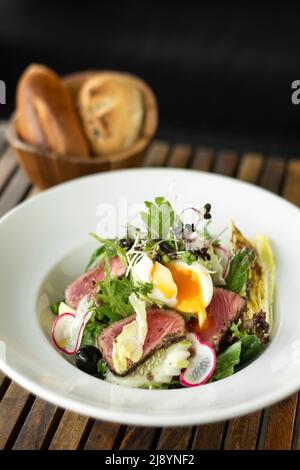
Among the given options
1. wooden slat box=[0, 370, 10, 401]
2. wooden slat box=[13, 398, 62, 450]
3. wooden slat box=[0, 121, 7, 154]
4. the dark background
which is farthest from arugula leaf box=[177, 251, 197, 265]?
the dark background

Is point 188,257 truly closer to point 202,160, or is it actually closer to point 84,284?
point 84,284

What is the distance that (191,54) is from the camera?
492 cm

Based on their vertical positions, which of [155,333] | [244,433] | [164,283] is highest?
[164,283]

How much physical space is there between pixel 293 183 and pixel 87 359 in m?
1.75

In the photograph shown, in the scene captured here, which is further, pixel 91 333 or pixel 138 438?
pixel 91 333

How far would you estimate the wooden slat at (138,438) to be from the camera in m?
2.17

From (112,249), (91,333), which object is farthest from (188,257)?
(91,333)

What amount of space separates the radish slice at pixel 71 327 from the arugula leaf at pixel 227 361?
0.49m

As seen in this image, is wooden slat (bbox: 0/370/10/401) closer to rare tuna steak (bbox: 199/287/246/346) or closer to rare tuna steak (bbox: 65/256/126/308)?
rare tuna steak (bbox: 65/256/126/308)

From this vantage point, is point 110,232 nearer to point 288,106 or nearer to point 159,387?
point 159,387

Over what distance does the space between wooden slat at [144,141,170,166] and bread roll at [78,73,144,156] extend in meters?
0.23

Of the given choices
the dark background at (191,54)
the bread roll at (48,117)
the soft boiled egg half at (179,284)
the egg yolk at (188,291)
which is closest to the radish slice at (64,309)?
the soft boiled egg half at (179,284)

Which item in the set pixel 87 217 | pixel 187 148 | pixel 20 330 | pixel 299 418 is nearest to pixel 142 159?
pixel 187 148

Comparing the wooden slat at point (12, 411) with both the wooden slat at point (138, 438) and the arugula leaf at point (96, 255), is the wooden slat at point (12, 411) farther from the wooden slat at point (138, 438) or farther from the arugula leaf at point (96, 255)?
the arugula leaf at point (96, 255)
